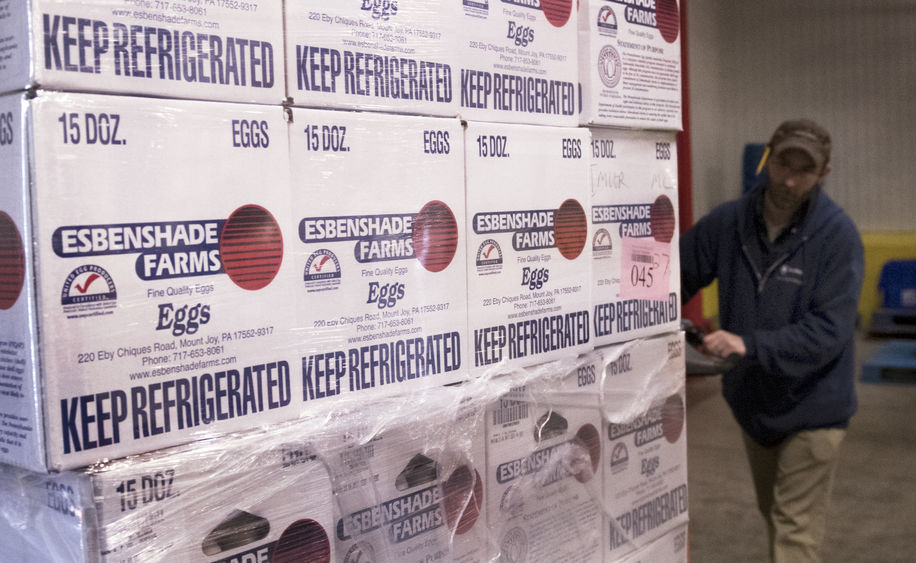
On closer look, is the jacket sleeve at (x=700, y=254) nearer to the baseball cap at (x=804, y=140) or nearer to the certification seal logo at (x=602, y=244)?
the baseball cap at (x=804, y=140)

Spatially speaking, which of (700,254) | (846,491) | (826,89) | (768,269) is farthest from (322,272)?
(826,89)

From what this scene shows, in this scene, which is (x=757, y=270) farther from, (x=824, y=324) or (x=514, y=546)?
(x=514, y=546)

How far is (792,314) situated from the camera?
2.88m

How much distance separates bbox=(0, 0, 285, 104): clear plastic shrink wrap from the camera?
1.09m

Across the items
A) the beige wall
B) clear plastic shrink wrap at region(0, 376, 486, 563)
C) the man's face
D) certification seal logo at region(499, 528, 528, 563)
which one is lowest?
certification seal logo at region(499, 528, 528, 563)

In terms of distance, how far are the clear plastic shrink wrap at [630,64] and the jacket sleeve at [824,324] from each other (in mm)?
901

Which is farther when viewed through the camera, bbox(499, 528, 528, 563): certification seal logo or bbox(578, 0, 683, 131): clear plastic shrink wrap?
bbox(578, 0, 683, 131): clear plastic shrink wrap

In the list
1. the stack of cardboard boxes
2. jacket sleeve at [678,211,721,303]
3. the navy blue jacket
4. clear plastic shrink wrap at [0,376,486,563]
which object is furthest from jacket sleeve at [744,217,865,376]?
clear plastic shrink wrap at [0,376,486,563]

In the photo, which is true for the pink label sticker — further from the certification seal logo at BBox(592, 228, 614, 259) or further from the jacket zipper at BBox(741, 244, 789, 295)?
the jacket zipper at BBox(741, 244, 789, 295)

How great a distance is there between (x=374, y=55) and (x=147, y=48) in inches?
16.1

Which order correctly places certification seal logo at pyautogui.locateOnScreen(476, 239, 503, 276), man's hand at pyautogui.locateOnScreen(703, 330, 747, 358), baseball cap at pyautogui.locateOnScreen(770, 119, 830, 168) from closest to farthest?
certification seal logo at pyautogui.locateOnScreen(476, 239, 503, 276), man's hand at pyautogui.locateOnScreen(703, 330, 747, 358), baseball cap at pyautogui.locateOnScreen(770, 119, 830, 168)

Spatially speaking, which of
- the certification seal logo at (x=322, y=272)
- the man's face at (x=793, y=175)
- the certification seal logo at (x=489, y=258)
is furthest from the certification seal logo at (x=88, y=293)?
the man's face at (x=793, y=175)

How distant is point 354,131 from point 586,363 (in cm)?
76

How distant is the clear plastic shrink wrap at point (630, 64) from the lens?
190cm
